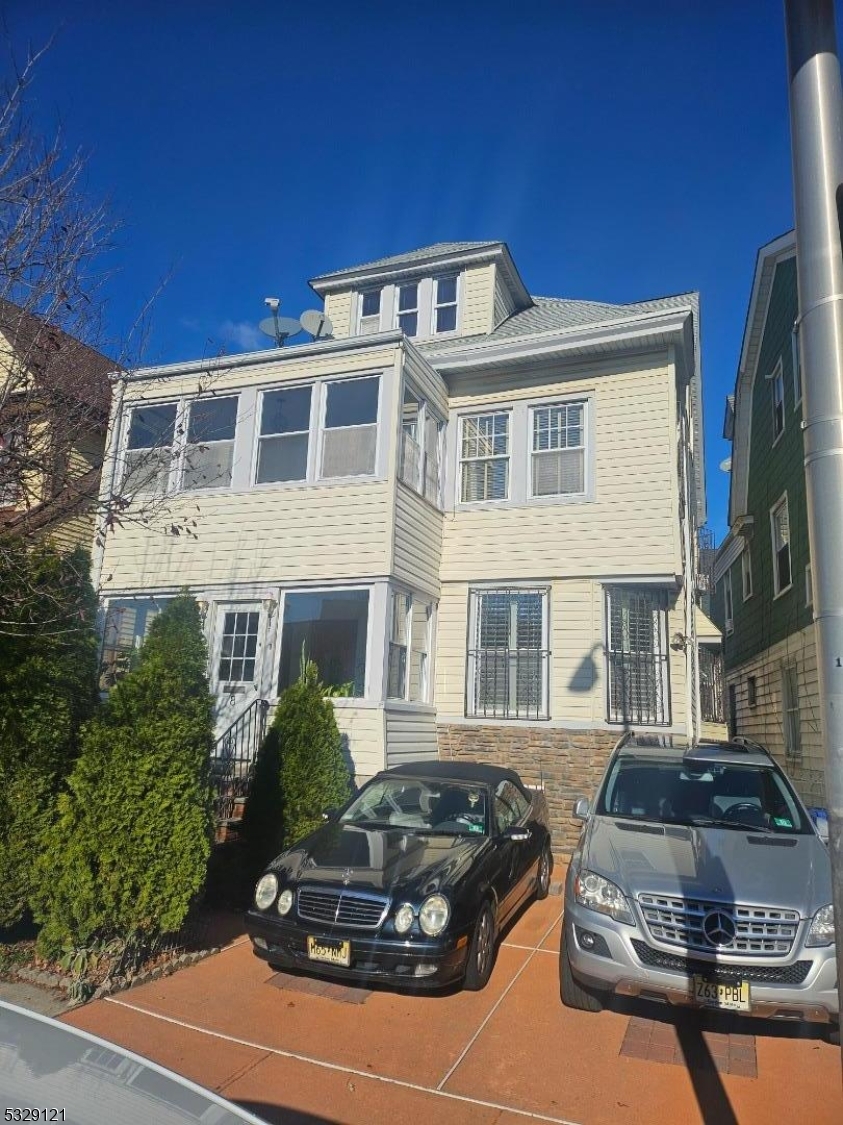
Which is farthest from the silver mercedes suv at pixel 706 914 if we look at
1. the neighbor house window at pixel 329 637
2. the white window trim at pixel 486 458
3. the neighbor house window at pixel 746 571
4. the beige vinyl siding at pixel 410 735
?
the neighbor house window at pixel 746 571

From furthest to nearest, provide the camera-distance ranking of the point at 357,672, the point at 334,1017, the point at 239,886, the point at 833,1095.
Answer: the point at 357,672 → the point at 239,886 → the point at 334,1017 → the point at 833,1095

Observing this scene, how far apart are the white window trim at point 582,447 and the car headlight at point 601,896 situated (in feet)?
25.3

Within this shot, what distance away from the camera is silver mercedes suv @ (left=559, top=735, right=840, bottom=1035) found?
443cm

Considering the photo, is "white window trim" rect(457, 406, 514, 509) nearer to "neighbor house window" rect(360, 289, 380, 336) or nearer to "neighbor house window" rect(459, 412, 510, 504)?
"neighbor house window" rect(459, 412, 510, 504)

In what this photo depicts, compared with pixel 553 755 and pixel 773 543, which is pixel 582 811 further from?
pixel 773 543

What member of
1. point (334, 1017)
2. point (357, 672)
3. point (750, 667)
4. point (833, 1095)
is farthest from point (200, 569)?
point (750, 667)

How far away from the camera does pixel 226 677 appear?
457 inches

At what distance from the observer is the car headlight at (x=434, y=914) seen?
5141 mm

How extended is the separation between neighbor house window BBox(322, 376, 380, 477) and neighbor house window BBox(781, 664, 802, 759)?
27.1 feet

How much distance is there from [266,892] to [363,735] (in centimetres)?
469

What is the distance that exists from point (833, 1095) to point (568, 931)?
1630 mm

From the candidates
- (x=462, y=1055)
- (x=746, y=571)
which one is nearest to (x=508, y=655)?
(x=462, y=1055)

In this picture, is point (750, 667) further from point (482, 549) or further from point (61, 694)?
point (61, 694)

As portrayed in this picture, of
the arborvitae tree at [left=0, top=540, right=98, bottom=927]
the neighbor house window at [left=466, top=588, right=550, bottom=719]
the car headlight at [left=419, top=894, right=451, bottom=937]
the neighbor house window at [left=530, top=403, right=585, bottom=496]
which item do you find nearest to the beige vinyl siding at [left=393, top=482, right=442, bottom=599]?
the neighbor house window at [left=466, top=588, right=550, bottom=719]
